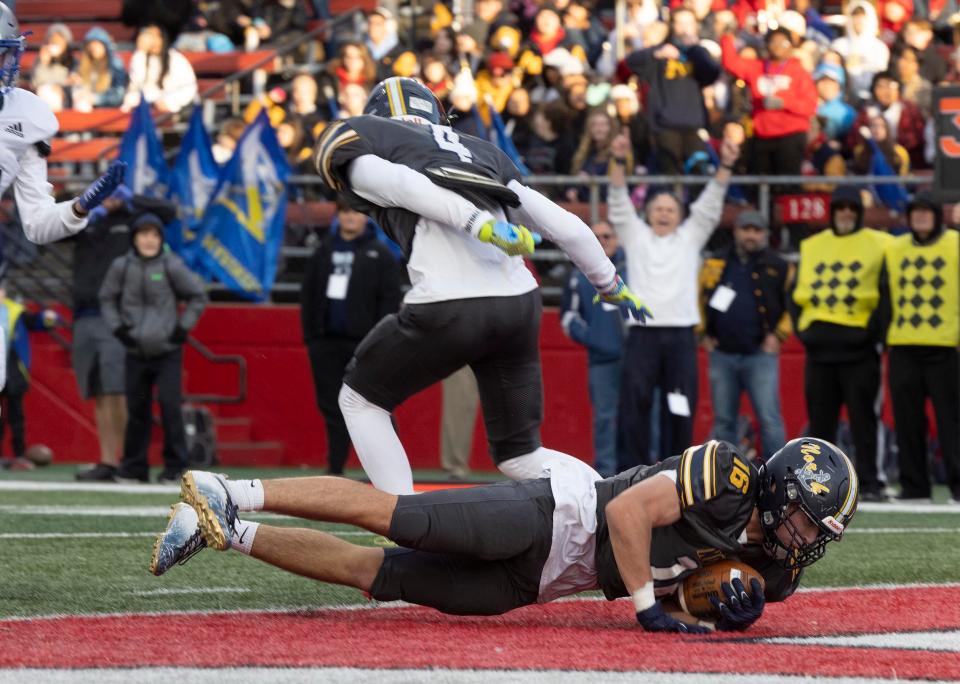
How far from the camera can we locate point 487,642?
4.84 metres

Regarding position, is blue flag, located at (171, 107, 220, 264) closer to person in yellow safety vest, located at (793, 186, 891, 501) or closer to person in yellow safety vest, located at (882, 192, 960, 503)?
person in yellow safety vest, located at (793, 186, 891, 501)

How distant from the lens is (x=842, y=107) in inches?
578

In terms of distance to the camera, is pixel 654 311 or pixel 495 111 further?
pixel 495 111

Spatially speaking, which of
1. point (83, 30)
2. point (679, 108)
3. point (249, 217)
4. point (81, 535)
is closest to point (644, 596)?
point (81, 535)

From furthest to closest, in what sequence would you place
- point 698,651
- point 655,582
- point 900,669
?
point 655,582, point 698,651, point 900,669

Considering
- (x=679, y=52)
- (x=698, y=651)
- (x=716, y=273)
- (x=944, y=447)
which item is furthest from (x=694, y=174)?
(x=698, y=651)

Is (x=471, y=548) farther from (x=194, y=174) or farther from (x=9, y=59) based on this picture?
(x=194, y=174)

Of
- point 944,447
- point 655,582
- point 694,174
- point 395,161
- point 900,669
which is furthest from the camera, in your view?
point 694,174

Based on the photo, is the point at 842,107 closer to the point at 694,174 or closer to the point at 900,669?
the point at 694,174

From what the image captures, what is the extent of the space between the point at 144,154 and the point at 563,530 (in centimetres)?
1005

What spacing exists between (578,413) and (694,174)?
2.06 m

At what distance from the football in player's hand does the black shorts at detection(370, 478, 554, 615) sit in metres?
0.43

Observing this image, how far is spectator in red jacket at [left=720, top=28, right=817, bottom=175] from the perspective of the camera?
45.7 ft

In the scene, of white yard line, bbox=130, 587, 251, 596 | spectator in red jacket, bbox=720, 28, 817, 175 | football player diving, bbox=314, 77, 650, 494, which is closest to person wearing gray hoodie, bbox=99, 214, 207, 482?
spectator in red jacket, bbox=720, 28, 817, 175
